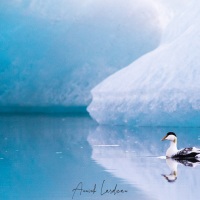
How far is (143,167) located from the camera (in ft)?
23.4

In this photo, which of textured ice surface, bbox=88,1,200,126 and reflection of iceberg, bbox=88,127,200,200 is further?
textured ice surface, bbox=88,1,200,126

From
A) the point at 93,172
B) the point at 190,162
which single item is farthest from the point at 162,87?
the point at 93,172

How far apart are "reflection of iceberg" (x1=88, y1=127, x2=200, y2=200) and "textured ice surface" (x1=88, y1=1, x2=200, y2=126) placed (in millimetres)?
2933

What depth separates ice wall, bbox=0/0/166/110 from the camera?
77.8ft

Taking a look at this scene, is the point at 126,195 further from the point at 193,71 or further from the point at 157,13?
the point at 157,13

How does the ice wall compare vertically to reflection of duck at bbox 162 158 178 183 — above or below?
above

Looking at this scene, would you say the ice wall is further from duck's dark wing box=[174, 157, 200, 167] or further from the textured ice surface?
duck's dark wing box=[174, 157, 200, 167]

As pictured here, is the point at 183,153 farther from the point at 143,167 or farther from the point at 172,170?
the point at 172,170

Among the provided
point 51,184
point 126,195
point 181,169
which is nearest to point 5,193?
point 51,184

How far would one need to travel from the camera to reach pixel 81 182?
6.00 meters

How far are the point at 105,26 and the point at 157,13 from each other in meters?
2.36

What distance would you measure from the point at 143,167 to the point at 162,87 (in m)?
7.36

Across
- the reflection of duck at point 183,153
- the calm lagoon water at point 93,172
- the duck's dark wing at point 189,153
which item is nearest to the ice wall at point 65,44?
the calm lagoon water at point 93,172

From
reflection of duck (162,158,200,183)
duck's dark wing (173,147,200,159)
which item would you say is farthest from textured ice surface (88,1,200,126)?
reflection of duck (162,158,200,183)
